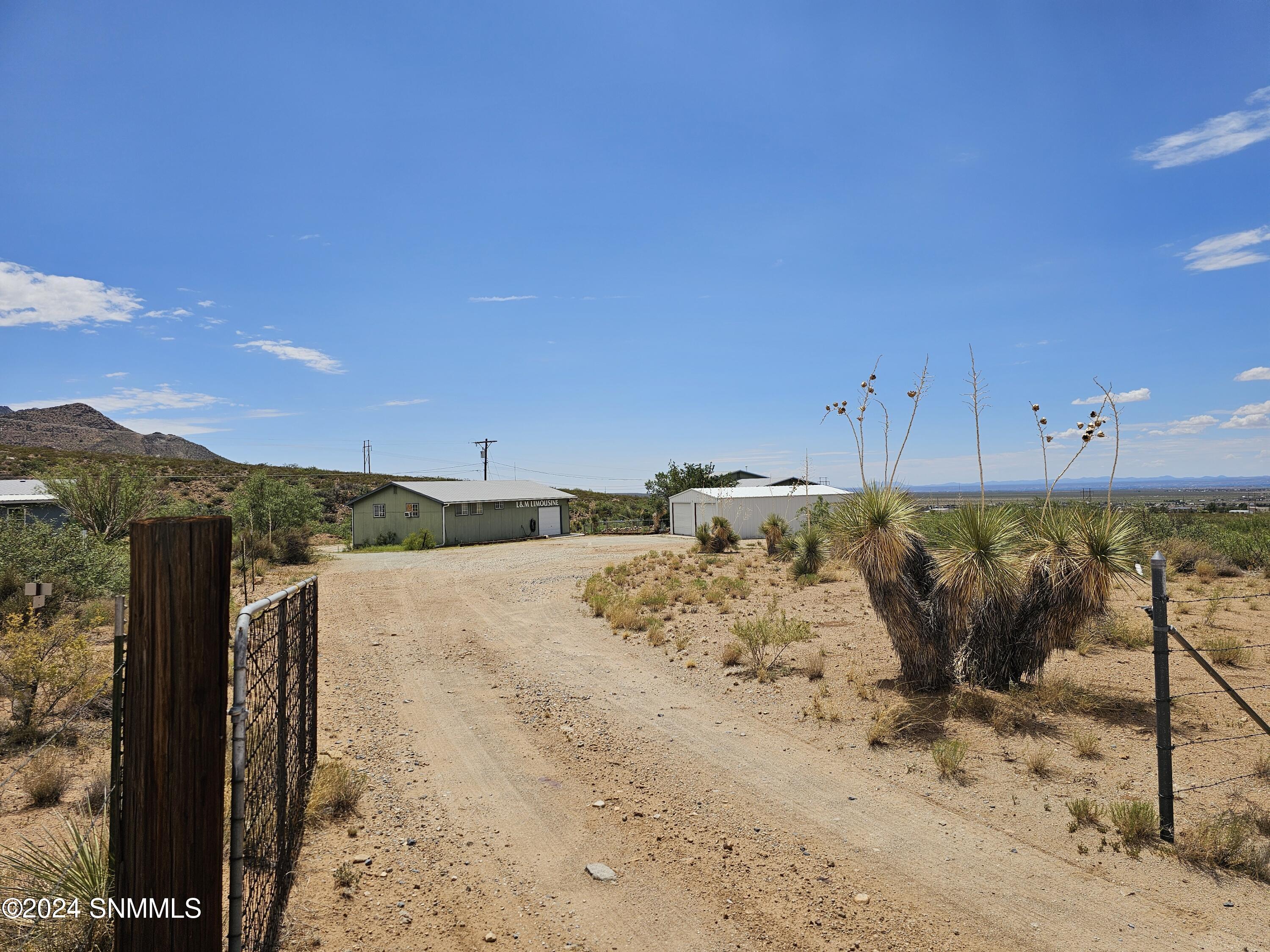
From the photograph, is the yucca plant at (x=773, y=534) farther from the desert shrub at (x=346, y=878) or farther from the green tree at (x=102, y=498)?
the desert shrub at (x=346, y=878)

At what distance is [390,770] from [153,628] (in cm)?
481

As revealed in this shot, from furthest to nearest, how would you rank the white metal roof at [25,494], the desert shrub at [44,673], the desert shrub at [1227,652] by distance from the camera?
the white metal roof at [25,494] → the desert shrub at [1227,652] → the desert shrub at [44,673]

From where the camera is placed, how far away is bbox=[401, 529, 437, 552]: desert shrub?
124 ft

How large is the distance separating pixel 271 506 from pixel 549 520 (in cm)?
1953

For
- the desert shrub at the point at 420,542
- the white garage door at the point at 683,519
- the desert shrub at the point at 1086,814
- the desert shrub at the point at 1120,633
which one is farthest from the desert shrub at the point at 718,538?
the desert shrub at the point at 1086,814

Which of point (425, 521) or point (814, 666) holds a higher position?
point (425, 521)

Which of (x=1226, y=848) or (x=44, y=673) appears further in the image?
(x=44, y=673)

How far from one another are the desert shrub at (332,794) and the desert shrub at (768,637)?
20.1 feet

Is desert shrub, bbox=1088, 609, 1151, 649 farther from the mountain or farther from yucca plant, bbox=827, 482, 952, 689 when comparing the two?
the mountain

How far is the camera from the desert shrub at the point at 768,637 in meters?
11.1

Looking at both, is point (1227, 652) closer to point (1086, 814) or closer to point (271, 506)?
point (1086, 814)

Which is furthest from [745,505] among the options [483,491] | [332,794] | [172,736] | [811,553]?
[172,736]

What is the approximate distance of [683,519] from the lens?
1833 inches

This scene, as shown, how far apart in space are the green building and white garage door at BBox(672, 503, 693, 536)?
9.59 m
